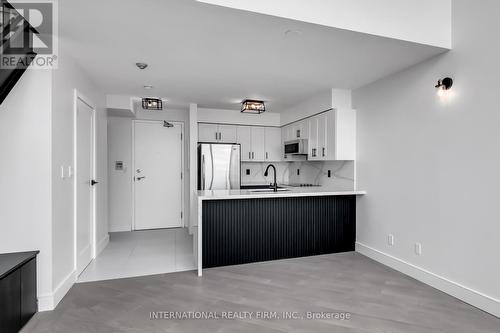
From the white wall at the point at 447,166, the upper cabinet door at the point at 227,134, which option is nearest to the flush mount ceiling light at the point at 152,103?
the upper cabinet door at the point at 227,134

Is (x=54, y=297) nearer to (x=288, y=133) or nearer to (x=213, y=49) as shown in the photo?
(x=213, y=49)

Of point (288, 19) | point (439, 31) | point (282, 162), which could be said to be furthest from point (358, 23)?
point (282, 162)

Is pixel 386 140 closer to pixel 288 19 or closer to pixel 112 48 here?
pixel 288 19

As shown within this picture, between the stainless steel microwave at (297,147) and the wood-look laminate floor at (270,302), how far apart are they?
218 cm

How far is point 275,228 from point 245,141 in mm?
2445

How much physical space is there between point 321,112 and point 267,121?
5.41ft

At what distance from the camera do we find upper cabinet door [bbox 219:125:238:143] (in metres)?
5.49

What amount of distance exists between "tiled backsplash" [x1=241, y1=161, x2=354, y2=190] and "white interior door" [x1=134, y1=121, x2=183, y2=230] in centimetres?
144

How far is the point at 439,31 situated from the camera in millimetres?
2572

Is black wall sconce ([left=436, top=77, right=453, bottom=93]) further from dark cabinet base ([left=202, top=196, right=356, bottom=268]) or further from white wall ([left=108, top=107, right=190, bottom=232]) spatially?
Answer: white wall ([left=108, top=107, right=190, bottom=232])

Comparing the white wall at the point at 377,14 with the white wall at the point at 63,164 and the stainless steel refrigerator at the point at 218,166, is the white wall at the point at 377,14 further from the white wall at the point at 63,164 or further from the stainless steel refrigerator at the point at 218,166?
the stainless steel refrigerator at the point at 218,166

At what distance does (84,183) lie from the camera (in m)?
3.30

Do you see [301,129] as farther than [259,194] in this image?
Yes

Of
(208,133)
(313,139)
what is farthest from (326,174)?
(208,133)
